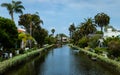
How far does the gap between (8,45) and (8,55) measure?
2.15 metres

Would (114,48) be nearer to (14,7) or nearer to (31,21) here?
(14,7)

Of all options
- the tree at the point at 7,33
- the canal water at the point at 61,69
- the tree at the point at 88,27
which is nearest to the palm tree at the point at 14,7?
the tree at the point at 7,33

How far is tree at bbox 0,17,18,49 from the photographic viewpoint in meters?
41.3

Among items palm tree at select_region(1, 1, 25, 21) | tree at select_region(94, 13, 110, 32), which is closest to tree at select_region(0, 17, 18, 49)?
palm tree at select_region(1, 1, 25, 21)

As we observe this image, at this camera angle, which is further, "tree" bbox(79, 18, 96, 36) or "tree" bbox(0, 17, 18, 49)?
"tree" bbox(79, 18, 96, 36)

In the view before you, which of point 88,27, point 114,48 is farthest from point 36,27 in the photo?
point 114,48

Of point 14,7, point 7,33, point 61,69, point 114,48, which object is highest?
point 14,7

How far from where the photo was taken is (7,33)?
43781mm

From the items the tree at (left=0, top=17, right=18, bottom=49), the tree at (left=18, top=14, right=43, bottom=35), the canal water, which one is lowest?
the canal water

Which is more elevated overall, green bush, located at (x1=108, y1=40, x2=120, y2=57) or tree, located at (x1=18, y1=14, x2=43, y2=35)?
tree, located at (x1=18, y1=14, x2=43, y2=35)

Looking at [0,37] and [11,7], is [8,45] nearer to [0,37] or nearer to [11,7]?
[0,37]

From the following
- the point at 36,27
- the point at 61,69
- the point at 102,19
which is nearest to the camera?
the point at 61,69

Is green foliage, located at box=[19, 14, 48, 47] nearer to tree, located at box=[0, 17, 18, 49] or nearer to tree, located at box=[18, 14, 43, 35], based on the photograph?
tree, located at box=[18, 14, 43, 35]

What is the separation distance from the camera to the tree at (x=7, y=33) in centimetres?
4135
